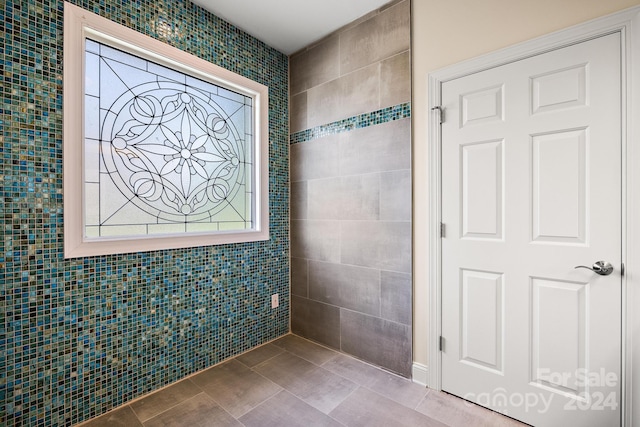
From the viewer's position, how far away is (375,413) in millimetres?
1676

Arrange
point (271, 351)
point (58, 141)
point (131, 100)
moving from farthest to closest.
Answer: point (271, 351) → point (131, 100) → point (58, 141)

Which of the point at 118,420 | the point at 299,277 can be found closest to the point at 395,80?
the point at 299,277

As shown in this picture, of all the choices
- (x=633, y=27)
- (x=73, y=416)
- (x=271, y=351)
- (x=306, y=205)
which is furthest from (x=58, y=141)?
(x=633, y=27)

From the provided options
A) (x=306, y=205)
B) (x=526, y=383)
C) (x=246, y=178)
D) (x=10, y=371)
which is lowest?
(x=526, y=383)

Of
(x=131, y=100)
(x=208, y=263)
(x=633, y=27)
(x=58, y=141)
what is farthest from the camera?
(x=208, y=263)

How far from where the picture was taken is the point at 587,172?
4.61 ft

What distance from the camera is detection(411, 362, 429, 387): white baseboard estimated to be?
75.7 inches

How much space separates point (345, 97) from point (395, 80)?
441mm

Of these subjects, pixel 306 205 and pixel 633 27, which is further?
pixel 306 205

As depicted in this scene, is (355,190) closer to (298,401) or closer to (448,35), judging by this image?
(448,35)

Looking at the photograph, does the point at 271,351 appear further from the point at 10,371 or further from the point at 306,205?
the point at 10,371

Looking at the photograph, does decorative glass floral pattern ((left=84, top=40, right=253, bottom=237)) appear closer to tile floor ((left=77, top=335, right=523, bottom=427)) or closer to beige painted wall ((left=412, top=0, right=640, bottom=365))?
tile floor ((left=77, top=335, right=523, bottom=427))

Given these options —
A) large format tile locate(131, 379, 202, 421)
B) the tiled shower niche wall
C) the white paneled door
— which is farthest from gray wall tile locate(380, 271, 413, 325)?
large format tile locate(131, 379, 202, 421)

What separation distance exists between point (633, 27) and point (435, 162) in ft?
3.33
